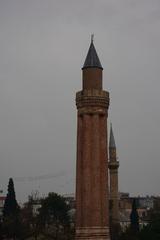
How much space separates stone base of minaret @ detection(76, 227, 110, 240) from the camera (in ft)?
96.5

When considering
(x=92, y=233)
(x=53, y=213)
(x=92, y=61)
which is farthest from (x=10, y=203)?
(x=92, y=61)

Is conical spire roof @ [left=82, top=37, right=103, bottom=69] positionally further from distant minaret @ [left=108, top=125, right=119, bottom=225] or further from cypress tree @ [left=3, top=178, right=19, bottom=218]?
distant minaret @ [left=108, top=125, right=119, bottom=225]

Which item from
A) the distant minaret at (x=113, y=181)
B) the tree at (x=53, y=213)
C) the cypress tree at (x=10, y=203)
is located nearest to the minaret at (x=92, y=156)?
the cypress tree at (x=10, y=203)

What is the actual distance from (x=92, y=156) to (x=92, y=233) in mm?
4760

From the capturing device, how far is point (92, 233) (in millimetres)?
29547

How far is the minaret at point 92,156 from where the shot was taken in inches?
1180

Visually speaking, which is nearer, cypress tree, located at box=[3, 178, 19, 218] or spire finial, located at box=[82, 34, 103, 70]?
spire finial, located at box=[82, 34, 103, 70]

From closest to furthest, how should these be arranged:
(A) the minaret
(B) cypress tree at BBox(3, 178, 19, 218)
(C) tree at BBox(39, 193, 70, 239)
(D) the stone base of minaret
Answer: (D) the stone base of minaret, (A) the minaret, (B) cypress tree at BBox(3, 178, 19, 218), (C) tree at BBox(39, 193, 70, 239)

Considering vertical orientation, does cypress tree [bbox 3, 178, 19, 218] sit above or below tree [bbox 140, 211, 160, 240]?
above

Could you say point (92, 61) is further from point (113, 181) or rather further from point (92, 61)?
point (113, 181)

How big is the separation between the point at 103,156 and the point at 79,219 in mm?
4255

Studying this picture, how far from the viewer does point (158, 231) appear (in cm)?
4444

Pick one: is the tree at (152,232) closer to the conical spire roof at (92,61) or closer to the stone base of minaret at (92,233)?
the stone base of minaret at (92,233)

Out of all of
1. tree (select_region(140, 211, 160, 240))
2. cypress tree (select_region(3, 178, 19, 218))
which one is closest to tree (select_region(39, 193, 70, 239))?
cypress tree (select_region(3, 178, 19, 218))
